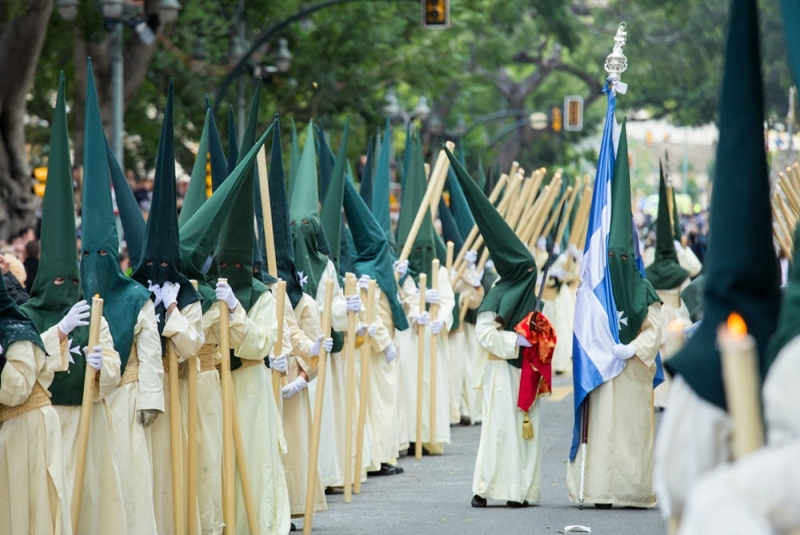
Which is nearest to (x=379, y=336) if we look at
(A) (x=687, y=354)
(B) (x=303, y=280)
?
(B) (x=303, y=280)

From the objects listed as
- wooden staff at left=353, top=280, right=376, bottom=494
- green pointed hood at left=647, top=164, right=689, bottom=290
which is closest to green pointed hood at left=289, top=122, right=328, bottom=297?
wooden staff at left=353, top=280, right=376, bottom=494

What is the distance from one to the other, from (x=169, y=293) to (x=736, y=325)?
17.9ft

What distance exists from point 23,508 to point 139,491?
35.4 inches

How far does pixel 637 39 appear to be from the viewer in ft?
155

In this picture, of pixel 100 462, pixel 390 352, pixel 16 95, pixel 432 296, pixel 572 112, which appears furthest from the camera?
pixel 572 112

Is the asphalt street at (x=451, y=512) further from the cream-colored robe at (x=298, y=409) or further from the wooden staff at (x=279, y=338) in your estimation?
the wooden staff at (x=279, y=338)

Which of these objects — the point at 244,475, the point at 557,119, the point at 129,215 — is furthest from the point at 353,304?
the point at 557,119

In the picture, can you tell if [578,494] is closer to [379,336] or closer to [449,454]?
[379,336]

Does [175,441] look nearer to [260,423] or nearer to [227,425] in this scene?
[227,425]

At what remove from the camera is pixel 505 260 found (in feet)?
36.8

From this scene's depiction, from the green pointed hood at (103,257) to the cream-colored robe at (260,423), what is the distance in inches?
33.8

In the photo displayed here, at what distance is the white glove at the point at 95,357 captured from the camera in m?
8.03

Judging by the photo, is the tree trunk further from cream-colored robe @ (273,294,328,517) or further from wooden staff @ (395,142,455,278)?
cream-colored robe @ (273,294,328,517)

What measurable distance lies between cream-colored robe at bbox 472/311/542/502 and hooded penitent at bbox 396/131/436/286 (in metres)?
4.00
